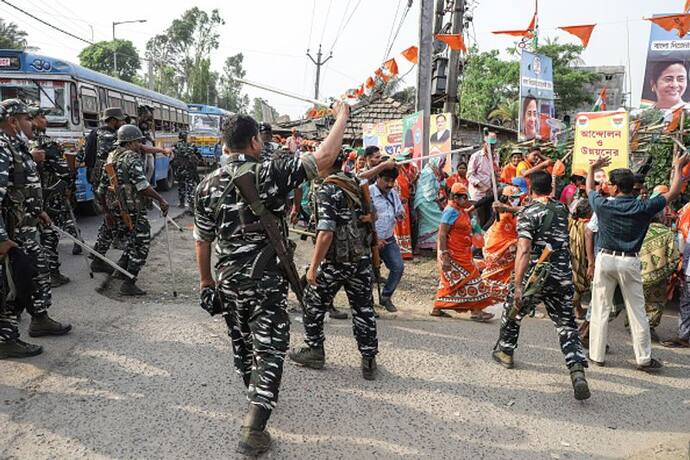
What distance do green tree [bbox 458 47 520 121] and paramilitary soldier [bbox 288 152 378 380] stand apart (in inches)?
1228

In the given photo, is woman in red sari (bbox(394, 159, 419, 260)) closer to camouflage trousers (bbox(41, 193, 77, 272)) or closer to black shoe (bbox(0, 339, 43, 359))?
camouflage trousers (bbox(41, 193, 77, 272))

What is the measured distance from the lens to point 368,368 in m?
3.97

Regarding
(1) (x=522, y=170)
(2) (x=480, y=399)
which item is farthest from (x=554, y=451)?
(1) (x=522, y=170)

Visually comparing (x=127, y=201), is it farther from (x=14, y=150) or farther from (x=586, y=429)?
(x=586, y=429)

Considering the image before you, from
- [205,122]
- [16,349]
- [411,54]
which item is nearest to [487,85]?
[205,122]

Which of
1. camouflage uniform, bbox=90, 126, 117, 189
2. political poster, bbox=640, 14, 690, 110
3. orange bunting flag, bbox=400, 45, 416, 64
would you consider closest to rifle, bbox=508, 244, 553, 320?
camouflage uniform, bbox=90, 126, 117, 189

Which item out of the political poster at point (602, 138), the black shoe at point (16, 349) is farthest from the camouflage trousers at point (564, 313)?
the black shoe at point (16, 349)

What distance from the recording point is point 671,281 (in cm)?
585

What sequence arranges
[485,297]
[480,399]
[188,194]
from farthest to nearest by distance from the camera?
[188,194] < [485,297] < [480,399]

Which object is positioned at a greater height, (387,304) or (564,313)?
(564,313)

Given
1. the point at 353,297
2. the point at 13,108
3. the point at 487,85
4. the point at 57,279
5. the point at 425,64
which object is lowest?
the point at 57,279

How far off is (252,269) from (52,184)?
14.0ft

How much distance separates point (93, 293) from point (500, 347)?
413cm

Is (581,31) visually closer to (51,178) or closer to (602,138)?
(602,138)
